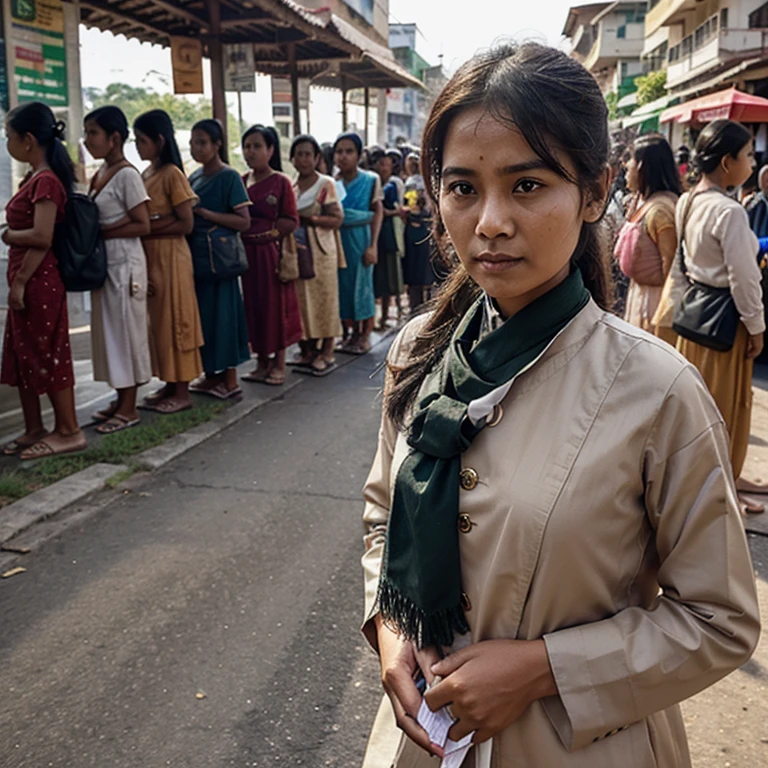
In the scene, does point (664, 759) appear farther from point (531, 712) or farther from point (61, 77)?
point (61, 77)

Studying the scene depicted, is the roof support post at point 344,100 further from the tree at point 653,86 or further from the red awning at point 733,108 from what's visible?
the tree at point 653,86

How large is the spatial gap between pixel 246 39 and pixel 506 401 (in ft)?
26.4

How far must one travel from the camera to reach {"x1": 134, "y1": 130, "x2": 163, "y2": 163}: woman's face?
5227 millimetres

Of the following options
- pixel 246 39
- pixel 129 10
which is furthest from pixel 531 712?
pixel 246 39

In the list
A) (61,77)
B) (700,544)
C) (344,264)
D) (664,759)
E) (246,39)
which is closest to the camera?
(700,544)

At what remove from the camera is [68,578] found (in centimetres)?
343

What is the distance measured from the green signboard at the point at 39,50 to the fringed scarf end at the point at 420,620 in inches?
236

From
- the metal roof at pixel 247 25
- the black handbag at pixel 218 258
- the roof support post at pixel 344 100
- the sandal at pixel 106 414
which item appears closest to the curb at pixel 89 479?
the sandal at pixel 106 414

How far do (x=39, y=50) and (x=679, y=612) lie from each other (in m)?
6.60

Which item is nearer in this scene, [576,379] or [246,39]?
[576,379]

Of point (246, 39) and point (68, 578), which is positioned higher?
point (246, 39)

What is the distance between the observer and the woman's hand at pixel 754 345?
12.5ft

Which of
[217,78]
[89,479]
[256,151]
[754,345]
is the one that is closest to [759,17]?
[217,78]

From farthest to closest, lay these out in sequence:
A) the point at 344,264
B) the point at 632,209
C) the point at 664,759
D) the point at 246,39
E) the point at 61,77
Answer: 1. the point at 246,39
2. the point at 344,264
3. the point at 61,77
4. the point at 632,209
5. the point at 664,759
